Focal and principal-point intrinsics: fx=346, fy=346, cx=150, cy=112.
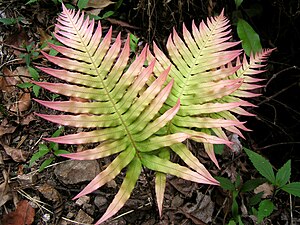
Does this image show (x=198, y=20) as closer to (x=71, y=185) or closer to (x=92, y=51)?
(x=92, y=51)

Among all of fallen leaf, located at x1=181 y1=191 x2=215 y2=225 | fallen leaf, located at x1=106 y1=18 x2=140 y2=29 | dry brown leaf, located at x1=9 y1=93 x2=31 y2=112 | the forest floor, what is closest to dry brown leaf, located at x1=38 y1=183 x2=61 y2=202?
the forest floor

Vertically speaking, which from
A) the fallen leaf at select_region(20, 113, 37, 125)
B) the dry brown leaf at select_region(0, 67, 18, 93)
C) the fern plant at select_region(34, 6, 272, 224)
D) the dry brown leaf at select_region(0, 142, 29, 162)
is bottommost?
the dry brown leaf at select_region(0, 142, 29, 162)

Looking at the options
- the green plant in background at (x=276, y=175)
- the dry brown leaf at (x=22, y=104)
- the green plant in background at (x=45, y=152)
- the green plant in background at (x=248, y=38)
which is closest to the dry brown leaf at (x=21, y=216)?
the green plant in background at (x=45, y=152)

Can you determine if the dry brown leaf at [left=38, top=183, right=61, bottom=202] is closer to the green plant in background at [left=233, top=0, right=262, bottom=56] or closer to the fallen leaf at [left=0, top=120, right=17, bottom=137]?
the fallen leaf at [left=0, top=120, right=17, bottom=137]

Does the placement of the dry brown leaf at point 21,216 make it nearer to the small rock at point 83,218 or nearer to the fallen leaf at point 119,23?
the small rock at point 83,218

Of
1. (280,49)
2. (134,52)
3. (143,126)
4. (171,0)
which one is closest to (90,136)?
(143,126)

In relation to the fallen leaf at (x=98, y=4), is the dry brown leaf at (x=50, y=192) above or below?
below
